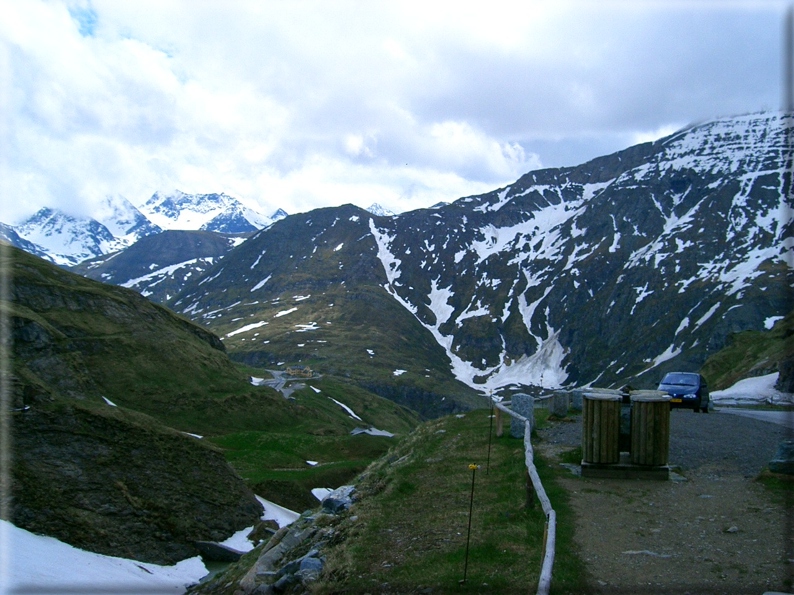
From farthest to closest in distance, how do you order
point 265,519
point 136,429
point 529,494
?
point 265,519
point 136,429
point 529,494

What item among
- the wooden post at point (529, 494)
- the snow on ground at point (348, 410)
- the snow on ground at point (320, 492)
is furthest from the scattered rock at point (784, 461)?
the snow on ground at point (348, 410)

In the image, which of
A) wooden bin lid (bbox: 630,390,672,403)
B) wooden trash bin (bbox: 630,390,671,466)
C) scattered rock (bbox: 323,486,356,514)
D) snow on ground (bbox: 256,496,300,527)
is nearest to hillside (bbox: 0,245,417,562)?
snow on ground (bbox: 256,496,300,527)

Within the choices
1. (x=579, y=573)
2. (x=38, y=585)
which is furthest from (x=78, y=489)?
(x=579, y=573)

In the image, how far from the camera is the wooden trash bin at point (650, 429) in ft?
54.0

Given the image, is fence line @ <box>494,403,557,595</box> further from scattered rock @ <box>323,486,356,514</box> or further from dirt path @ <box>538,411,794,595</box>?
scattered rock @ <box>323,486,356,514</box>

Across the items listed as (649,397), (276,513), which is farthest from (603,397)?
(276,513)

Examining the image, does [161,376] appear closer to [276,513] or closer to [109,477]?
[276,513]

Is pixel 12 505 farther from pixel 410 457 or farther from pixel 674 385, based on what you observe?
pixel 674 385

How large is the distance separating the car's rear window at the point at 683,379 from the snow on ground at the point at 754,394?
8.78 metres

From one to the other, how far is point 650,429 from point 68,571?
19797mm

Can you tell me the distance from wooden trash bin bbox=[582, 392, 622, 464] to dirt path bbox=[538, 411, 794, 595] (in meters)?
0.74

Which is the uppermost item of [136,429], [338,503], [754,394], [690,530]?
[690,530]

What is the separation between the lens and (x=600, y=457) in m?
17.0

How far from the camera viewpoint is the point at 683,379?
34.9 m
